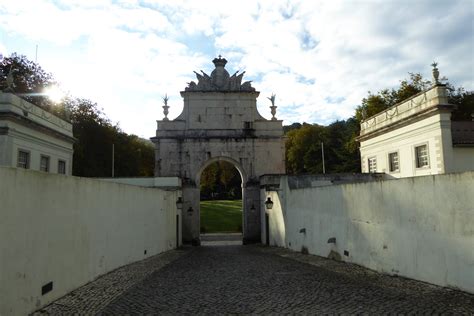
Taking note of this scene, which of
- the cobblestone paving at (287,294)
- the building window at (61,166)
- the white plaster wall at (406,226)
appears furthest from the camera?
the building window at (61,166)

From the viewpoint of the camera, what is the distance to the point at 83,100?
115ft

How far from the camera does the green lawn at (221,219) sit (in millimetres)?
33031

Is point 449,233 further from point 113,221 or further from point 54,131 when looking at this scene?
point 54,131

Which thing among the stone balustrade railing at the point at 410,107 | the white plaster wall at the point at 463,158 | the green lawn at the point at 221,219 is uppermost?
the stone balustrade railing at the point at 410,107

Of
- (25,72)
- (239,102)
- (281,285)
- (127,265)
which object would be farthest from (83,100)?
(281,285)

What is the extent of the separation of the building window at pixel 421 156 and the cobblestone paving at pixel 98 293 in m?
14.4

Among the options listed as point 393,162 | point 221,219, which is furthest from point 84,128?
point 393,162

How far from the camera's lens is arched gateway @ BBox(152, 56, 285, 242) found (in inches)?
906

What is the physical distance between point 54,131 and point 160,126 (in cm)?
592

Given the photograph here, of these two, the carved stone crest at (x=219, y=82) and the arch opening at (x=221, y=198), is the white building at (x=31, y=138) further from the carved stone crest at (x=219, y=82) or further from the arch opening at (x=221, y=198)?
the arch opening at (x=221, y=198)

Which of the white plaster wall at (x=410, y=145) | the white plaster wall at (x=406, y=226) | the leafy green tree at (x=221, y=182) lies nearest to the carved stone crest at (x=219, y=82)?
the white plaster wall at (x=410, y=145)

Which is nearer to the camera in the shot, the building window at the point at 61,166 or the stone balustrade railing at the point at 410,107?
the stone balustrade railing at the point at 410,107

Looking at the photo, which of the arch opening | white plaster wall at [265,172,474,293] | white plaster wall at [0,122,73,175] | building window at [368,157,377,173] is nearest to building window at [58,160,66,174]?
white plaster wall at [0,122,73,175]

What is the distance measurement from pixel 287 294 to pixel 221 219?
97.8ft
